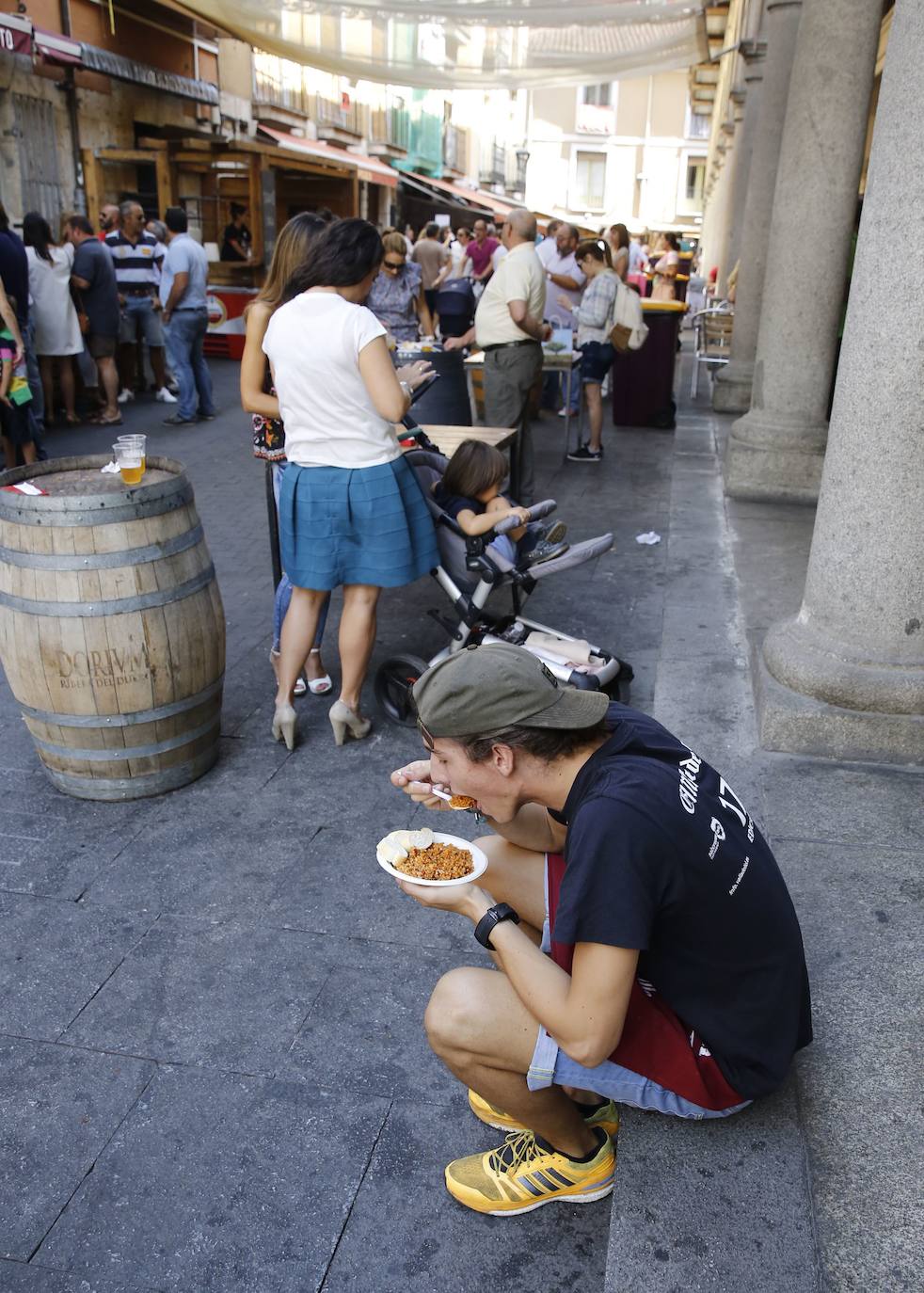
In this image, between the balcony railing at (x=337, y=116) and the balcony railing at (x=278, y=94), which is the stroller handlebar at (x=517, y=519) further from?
the balcony railing at (x=337, y=116)

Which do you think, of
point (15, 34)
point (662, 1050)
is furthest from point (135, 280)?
point (662, 1050)

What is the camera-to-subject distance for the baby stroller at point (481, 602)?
413 centimetres

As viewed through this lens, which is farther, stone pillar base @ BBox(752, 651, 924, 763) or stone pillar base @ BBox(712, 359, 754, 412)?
stone pillar base @ BBox(712, 359, 754, 412)

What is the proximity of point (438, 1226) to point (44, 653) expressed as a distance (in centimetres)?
211

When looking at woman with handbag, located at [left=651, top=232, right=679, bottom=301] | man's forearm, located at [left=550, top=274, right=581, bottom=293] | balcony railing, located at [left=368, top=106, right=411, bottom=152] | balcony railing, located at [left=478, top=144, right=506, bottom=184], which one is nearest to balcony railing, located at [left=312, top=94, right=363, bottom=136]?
balcony railing, located at [left=368, top=106, right=411, bottom=152]

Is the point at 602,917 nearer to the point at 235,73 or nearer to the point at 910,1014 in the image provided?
the point at 910,1014

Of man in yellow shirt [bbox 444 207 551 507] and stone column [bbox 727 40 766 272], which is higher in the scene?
stone column [bbox 727 40 766 272]

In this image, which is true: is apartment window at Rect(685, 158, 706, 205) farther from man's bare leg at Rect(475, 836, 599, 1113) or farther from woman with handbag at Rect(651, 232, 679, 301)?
man's bare leg at Rect(475, 836, 599, 1113)

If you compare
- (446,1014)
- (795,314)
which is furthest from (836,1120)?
(795,314)

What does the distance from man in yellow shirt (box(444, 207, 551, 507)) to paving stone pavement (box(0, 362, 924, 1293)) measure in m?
3.34

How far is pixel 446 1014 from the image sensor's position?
2.08 metres

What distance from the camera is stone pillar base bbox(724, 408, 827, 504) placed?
686 centimetres

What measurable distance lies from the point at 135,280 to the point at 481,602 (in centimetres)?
810

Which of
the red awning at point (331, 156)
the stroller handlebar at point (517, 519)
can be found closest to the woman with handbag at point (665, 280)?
the red awning at point (331, 156)
